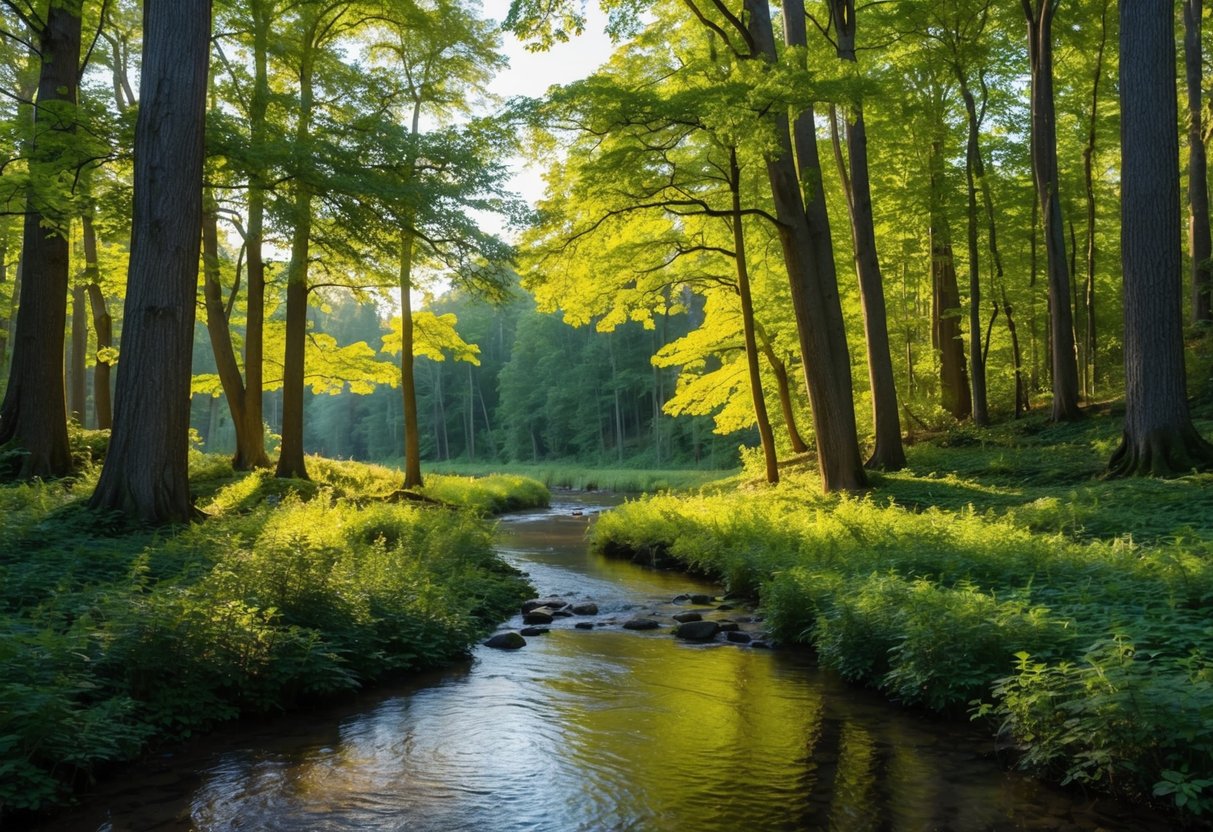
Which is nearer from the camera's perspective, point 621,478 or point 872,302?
point 872,302

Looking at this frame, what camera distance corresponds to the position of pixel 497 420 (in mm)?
73188

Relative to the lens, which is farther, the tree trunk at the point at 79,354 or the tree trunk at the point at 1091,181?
the tree trunk at the point at 79,354

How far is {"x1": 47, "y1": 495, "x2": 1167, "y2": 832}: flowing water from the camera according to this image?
14.8 feet

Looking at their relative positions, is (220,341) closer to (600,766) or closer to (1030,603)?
(600,766)

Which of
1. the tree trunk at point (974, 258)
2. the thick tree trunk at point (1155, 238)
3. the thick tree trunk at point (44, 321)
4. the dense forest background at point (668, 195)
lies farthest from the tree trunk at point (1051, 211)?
the thick tree trunk at point (44, 321)

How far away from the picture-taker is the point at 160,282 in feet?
29.1

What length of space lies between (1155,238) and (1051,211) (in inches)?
283

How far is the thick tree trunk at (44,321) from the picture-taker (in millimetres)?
11859

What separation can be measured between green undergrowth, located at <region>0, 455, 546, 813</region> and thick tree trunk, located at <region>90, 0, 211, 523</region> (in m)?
0.61

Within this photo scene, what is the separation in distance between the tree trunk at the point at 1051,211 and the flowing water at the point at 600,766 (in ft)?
42.8

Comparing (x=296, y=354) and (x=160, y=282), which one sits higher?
(x=296, y=354)

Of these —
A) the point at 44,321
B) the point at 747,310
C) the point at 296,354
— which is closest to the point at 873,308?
the point at 747,310

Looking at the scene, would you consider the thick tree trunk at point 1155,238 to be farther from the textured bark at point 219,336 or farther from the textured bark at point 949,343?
the textured bark at point 219,336

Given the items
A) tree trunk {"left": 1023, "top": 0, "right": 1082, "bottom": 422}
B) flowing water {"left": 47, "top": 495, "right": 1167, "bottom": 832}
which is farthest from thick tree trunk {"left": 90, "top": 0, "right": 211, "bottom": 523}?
tree trunk {"left": 1023, "top": 0, "right": 1082, "bottom": 422}
